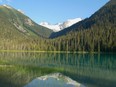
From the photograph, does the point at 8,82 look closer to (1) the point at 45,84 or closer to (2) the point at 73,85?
(1) the point at 45,84

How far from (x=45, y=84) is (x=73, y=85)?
4963 mm

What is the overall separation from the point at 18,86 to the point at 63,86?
7.72 metres

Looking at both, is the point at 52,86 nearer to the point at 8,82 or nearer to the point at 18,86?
the point at 18,86

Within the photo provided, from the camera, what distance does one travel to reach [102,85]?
51.5 metres

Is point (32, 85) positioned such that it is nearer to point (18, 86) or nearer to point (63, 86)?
point (18, 86)

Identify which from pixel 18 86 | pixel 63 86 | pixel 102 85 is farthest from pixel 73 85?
pixel 18 86

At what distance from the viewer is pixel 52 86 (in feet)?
155

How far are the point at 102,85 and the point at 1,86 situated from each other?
18321mm

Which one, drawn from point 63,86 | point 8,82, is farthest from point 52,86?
point 8,82

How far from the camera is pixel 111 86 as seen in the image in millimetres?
50250

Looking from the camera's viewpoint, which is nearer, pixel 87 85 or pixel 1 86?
pixel 1 86

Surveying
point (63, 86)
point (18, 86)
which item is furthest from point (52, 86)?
point (18, 86)

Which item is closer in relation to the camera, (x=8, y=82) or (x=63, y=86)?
(x=63, y=86)

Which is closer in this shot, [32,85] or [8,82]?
[32,85]
